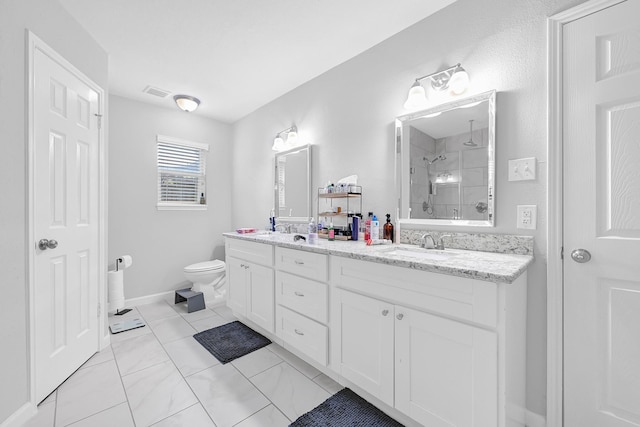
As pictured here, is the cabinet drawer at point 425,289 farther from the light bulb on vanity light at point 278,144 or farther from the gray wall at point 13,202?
the light bulb on vanity light at point 278,144

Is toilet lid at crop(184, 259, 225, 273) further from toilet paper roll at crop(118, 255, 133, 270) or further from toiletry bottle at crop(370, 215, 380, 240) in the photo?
toiletry bottle at crop(370, 215, 380, 240)

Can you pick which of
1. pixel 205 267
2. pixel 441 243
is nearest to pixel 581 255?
pixel 441 243

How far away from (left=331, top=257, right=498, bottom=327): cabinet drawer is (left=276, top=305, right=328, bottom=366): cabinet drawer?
405mm

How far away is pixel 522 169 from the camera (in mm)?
1471

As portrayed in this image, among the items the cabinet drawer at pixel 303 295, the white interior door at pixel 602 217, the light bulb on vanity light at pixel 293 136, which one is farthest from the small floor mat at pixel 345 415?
the light bulb on vanity light at pixel 293 136

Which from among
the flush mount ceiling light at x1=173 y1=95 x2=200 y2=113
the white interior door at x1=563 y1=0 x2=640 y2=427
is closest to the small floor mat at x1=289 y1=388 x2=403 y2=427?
the white interior door at x1=563 y1=0 x2=640 y2=427

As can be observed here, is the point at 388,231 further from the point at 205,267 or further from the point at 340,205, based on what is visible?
the point at 205,267

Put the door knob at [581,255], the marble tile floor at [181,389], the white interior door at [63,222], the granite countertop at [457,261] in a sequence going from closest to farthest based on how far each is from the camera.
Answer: the granite countertop at [457,261], the door knob at [581,255], the marble tile floor at [181,389], the white interior door at [63,222]

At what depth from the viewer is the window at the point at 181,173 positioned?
3510 mm

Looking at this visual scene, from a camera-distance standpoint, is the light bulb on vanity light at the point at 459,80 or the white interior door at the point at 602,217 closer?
the white interior door at the point at 602,217

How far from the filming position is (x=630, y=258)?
3.81 feet

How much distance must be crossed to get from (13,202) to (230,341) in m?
1.72

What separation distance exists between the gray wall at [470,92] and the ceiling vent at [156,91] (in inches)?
52.4

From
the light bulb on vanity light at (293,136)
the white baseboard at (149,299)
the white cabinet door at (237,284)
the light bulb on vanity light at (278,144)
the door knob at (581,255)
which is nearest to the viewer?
the door knob at (581,255)
